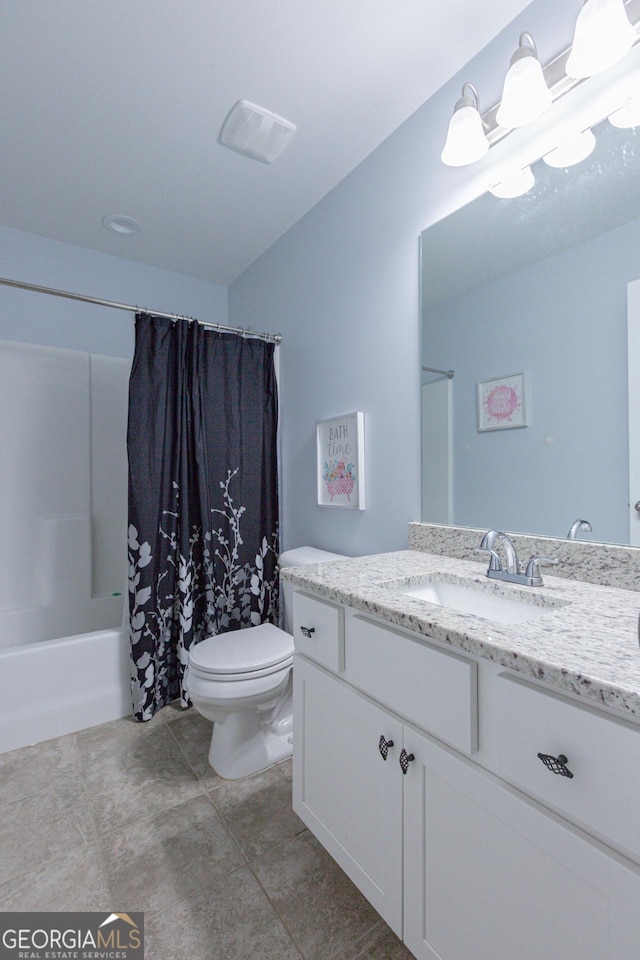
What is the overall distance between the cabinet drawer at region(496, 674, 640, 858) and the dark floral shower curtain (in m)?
1.65

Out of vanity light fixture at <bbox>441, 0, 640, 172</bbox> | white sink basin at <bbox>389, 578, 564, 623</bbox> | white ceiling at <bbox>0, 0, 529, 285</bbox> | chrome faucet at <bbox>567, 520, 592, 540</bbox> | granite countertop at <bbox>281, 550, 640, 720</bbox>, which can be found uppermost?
white ceiling at <bbox>0, 0, 529, 285</bbox>

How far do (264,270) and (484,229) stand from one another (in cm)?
155

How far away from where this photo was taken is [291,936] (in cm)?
104

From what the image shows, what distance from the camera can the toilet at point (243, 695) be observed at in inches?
59.9

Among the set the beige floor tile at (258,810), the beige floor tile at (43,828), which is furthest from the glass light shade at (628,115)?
the beige floor tile at (43,828)

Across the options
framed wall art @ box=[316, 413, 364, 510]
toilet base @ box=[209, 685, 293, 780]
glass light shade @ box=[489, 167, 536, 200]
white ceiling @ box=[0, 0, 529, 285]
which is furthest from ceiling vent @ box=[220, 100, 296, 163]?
toilet base @ box=[209, 685, 293, 780]

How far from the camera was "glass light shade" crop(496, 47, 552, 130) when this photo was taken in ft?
3.56

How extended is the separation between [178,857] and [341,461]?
1427 millimetres

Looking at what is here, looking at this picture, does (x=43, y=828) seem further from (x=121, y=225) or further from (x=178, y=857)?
(x=121, y=225)

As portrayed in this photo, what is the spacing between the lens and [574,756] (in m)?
0.59

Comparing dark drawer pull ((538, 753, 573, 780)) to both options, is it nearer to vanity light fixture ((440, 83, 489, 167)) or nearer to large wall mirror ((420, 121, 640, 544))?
large wall mirror ((420, 121, 640, 544))

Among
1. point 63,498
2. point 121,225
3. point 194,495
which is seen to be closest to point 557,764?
point 194,495

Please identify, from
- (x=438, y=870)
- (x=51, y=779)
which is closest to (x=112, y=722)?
(x=51, y=779)

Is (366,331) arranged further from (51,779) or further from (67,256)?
(51,779)
